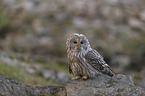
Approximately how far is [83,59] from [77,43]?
55 cm

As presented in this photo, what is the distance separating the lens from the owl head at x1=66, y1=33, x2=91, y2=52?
6.44 m

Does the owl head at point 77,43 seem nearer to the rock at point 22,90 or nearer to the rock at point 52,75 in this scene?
the rock at point 22,90

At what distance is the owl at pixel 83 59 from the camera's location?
6.51 metres

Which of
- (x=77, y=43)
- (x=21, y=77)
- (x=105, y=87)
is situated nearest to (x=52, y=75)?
(x=21, y=77)

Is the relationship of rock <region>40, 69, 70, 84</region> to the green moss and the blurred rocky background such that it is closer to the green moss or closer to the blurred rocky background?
the green moss

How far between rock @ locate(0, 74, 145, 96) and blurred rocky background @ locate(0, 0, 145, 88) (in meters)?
7.69

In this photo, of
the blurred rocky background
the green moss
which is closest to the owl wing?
the green moss

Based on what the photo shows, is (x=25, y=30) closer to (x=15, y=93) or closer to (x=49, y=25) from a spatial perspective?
(x=49, y=25)

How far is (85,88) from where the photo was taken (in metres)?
6.01

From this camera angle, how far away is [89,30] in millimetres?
17016

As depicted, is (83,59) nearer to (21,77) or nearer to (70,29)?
(21,77)

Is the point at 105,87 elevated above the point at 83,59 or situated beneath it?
situated beneath

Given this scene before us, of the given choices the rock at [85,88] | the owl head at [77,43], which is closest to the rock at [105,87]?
the rock at [85,88]

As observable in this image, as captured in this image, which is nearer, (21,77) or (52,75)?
(21,77)
